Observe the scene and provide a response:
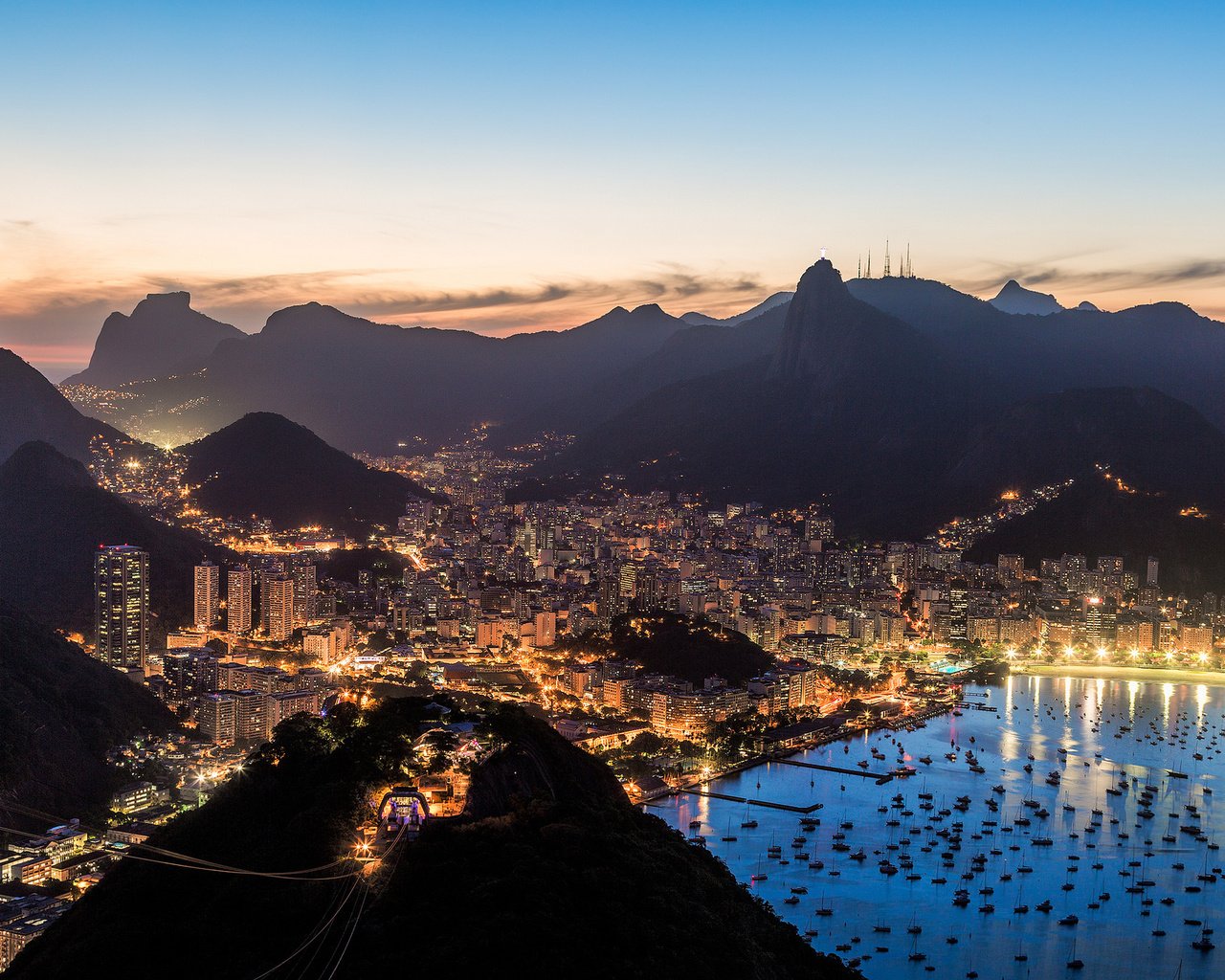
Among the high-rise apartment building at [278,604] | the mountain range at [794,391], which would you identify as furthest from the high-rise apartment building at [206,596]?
the mountain range at [794,391]

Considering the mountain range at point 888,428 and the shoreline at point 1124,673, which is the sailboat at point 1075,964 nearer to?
the shoreline at point 1124,673

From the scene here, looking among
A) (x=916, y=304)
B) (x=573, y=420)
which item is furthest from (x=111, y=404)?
(x=916, y=304)

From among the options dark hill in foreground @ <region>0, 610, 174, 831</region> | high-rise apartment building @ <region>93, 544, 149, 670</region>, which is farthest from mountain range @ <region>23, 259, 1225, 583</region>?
dark hill in foreground @ <region>0, 610, 174, 831</region>

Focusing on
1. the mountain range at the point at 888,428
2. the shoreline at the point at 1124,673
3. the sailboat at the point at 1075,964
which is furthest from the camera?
the mountain range at the point at 888,428

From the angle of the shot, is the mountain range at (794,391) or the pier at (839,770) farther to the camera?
the mountain range at (794,391)

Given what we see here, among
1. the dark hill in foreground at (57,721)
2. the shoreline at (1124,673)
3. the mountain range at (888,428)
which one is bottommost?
the shoreline at (1124,673)

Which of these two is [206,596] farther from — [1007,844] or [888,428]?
[888,428]
